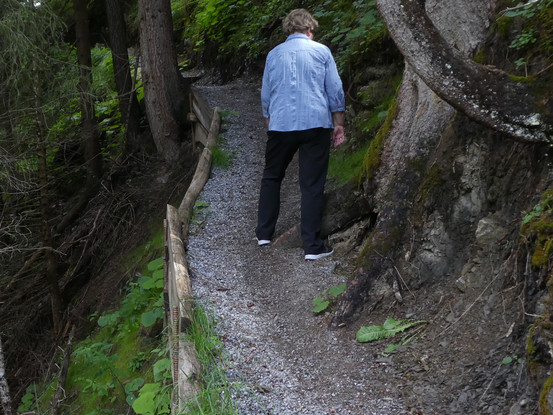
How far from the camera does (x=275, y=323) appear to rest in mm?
5480

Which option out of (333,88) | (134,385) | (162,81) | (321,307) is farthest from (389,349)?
(162,81)

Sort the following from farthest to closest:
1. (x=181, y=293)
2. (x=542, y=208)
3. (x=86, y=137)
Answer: (x=86, y=137)
(x=181, y=293)
(x=542, y=208)

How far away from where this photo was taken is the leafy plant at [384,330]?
479 centimetres

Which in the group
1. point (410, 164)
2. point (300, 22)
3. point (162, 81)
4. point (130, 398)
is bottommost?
point (130, 398)

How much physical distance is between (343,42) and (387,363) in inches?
244

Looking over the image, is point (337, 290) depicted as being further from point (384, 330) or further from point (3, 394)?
point (3, 394)

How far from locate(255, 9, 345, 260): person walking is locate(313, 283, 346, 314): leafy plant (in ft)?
2.73

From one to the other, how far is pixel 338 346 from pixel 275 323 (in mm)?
768

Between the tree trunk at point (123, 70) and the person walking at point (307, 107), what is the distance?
269 inches

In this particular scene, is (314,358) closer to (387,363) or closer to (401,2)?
(387,363)

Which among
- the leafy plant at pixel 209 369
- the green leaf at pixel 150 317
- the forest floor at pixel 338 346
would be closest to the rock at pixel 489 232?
the forest floor at pixel 338 346

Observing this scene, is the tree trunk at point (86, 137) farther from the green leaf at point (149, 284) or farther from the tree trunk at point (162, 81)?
the green leaf at point (149, 284)

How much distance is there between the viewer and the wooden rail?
4273 mm

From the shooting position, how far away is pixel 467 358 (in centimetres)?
411
